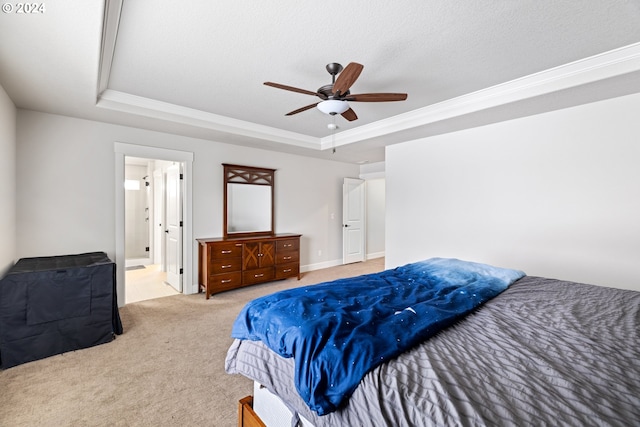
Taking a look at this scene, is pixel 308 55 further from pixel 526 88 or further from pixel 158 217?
pixel 158 217

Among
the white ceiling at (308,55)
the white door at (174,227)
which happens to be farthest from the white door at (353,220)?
the white door at (174,227)

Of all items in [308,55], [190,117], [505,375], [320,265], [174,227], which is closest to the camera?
[505,375]

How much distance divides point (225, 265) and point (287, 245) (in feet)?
3.85

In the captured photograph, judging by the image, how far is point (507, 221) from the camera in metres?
3.65

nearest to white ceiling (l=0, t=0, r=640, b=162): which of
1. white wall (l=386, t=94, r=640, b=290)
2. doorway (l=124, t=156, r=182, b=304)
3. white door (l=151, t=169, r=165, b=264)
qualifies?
white wall (l=386, t=94, r=640, b=290)

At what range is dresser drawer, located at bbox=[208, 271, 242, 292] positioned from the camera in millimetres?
4195

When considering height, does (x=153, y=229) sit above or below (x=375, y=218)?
below

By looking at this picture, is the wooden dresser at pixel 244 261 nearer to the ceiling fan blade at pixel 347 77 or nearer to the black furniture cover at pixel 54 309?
the black furniture cover at pixel 54 309

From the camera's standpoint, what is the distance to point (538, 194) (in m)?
3.39

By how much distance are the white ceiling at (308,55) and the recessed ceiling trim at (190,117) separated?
0.02m

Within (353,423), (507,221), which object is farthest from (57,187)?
(507,221)

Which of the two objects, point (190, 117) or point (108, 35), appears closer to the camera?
point (108, 35)

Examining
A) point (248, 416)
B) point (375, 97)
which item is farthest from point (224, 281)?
point (375, 97)

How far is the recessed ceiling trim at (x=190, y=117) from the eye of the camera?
3168mm
